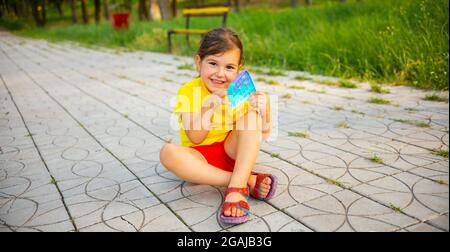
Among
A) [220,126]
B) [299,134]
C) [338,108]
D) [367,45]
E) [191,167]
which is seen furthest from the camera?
[367,45]

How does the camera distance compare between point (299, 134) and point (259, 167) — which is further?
point (299, 134)

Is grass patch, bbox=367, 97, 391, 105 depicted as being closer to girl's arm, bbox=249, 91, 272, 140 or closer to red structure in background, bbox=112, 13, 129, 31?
girl's arm, bbox=249, 91, 272, 140

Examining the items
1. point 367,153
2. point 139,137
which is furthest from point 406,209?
point 139,137

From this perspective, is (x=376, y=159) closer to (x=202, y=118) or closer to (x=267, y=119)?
(x=267, y=119)

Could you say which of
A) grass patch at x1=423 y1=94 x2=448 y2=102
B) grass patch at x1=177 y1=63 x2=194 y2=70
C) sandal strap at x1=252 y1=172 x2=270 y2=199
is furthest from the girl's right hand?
grass patch at x1=177 y1=63 x2=194 y2=70

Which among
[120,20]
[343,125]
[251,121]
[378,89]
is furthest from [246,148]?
[120,20]

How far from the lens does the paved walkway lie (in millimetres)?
1836

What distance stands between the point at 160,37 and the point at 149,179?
9147 millimetres

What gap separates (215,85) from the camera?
80.7 inches

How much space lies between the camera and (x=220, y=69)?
6.58ft

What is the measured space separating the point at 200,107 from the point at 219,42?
0.37m

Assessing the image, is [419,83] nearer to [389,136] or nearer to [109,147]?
[389,136]

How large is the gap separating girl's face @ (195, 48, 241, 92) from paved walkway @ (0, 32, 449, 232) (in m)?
0.64
